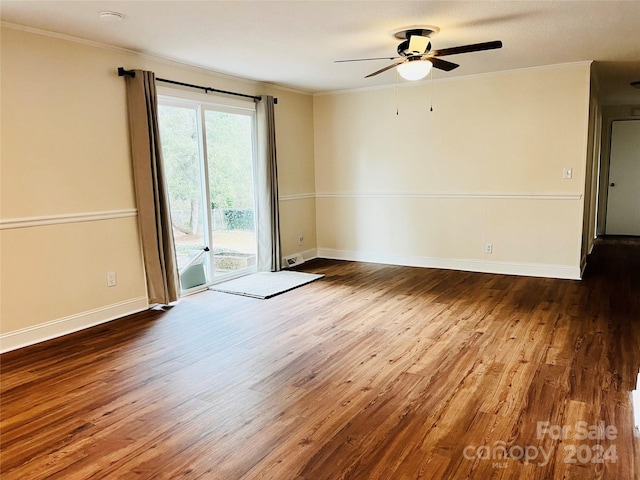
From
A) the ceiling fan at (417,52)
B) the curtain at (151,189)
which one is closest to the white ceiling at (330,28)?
the ceiling fan at (417,52)

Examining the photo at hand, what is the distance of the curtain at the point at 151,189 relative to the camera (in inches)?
167

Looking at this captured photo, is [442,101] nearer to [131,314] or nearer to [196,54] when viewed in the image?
[196,54]

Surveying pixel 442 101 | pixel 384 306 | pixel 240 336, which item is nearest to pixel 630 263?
pixel 442 101

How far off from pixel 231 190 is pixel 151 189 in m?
1.40

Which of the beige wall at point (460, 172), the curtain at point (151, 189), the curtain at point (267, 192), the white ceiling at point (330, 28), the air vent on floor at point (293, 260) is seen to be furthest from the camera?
the air vent on floor at point (293, 260)

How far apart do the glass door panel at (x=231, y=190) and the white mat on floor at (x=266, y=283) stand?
229mm

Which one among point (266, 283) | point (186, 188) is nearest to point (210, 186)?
point (186, 188)

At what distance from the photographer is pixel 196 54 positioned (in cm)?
438

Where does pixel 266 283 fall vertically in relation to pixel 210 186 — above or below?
below

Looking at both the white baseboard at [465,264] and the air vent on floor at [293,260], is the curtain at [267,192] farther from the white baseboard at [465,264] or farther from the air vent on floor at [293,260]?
the white baseboard at [465,264]

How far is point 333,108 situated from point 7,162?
14.5 ft

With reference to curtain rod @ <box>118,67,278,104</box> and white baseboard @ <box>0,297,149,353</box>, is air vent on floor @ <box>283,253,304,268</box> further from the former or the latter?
white baseboard @ <box>0,297,149,353</box>

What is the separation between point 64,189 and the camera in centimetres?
379

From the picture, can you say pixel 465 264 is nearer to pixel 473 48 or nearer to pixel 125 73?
pixel 473 48
